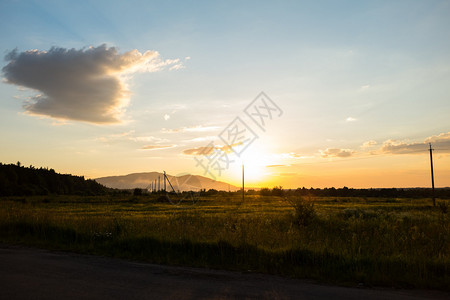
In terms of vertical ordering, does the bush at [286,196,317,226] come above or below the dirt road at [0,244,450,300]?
above

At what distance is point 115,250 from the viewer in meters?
12.9

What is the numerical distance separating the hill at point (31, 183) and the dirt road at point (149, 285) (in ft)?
312

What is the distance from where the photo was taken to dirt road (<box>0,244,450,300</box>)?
23.8ft

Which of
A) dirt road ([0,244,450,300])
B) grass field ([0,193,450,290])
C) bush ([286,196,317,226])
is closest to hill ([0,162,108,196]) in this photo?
grass field ([0,193,450,290])

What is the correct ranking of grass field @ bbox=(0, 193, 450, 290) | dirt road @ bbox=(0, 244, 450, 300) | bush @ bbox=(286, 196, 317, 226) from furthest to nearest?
bush @ bbox=(286, 196, 317, 226), grass field @ bbox=(0, 193, 450, 290), dirt road @ bbox=(0, 244, 450, 300)

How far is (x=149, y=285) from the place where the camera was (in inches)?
316

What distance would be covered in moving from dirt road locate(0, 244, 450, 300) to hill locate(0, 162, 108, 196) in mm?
95083

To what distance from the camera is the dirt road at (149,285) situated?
7246 mm

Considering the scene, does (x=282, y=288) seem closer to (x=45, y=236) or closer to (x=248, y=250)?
(x=248, y=250)

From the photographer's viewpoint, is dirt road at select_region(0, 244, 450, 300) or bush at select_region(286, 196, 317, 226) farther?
bush at select_region(286, 196, 317, 226)

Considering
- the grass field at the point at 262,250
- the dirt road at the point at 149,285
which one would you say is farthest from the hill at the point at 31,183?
the dirt road at the point at 149,285

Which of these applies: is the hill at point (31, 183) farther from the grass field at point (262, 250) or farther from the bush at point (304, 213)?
the bush at point (304, 213)

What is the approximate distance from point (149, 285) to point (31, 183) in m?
122

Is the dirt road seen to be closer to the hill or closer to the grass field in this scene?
the grass field
